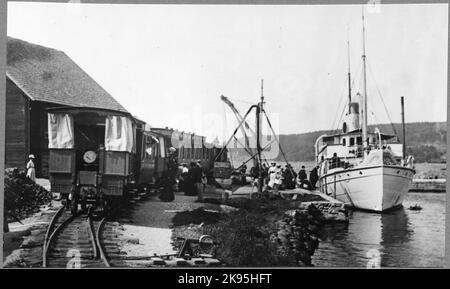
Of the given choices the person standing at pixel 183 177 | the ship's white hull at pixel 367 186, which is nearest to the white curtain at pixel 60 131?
the person standing at pixel 183 177

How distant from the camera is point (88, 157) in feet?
16.5

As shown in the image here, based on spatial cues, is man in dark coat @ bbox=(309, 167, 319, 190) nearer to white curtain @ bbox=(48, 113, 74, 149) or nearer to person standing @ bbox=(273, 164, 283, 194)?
person standing @ bbox=(273, 164, 283, 194)

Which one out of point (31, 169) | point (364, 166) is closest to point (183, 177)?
point (31, 169)

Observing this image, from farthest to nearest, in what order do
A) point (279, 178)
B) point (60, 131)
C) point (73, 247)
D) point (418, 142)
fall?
1. point (279, 178)
2. point (418, 142)
3. point (60, 131)
4. point (73, 247)

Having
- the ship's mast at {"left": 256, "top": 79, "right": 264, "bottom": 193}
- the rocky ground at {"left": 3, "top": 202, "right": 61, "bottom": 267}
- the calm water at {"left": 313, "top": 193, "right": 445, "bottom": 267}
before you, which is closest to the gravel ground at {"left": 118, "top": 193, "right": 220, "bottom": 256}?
the ship's mast at {"left": 256, "top": 79, "right": 264, "bottom": 193}

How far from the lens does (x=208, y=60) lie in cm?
503

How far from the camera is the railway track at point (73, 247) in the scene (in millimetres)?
4711

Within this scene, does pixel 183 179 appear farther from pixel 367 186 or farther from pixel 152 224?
pixel 367 186

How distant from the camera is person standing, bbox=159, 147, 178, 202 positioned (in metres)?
5.15

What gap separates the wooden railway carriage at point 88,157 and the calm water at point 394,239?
2518 mm

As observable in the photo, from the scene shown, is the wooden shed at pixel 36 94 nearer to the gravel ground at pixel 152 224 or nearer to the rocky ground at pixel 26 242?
the rocky ground at pixel 26 242

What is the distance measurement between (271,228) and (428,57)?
2.74m

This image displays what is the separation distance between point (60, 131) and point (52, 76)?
2.32 ft
